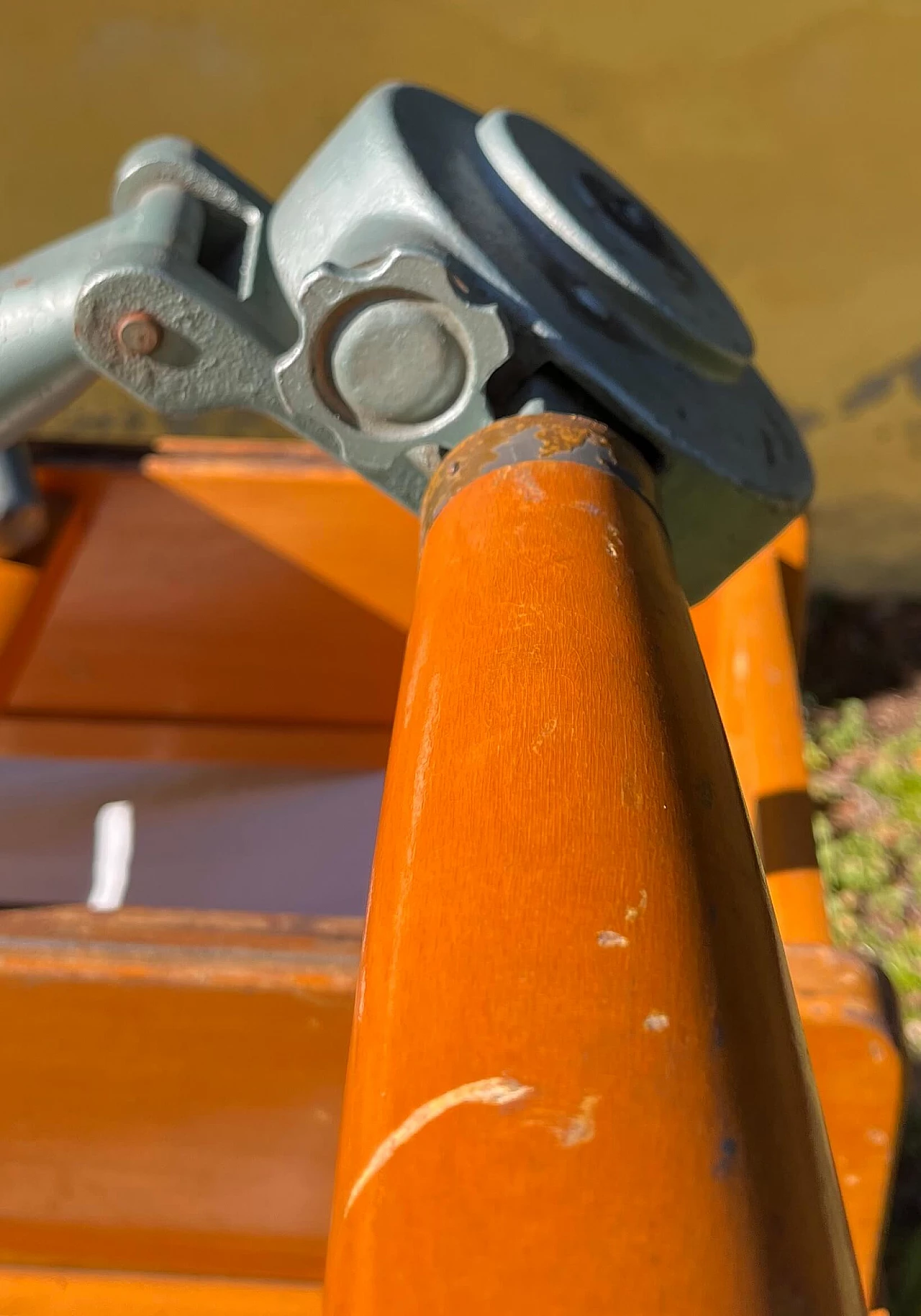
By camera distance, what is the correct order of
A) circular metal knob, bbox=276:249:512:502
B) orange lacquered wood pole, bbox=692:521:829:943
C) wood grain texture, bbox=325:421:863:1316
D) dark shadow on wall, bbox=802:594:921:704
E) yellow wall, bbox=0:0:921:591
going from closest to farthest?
wood grain texture, bbox=325:421:863:1316 < circular metal knob, bbox=276:249:512:502 < orange lacquered wood pole, bbox=692:521:829:943 < yellow wall, bbox=0:0:921:591 < dark shadow on wall, bbox=802:594:921:704

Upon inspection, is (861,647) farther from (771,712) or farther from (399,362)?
(399,362)

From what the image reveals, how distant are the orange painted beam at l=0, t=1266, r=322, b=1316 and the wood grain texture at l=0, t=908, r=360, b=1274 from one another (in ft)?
0.03

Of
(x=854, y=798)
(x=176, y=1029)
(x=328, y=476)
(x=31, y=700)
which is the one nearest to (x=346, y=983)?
(x=176, y=1029)

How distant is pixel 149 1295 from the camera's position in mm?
477

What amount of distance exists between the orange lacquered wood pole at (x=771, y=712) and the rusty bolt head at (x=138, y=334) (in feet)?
0.97

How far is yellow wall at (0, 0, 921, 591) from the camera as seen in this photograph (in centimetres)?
99

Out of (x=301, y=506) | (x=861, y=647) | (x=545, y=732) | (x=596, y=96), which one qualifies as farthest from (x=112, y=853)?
(x=861, y=647)

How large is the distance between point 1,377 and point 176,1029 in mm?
262

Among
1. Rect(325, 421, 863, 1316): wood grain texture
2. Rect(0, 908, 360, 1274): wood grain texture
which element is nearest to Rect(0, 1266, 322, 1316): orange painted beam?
Rect(0, 908, 360, 1274): wood grain texture

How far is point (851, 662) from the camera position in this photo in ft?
4.45

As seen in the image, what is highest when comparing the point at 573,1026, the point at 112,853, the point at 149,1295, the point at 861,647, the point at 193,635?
the point at 861,647

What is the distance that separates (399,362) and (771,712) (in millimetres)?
345

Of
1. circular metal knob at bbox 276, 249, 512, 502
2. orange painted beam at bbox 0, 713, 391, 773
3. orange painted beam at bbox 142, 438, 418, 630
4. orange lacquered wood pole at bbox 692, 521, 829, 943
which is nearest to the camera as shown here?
circular metal knob at bbox 276, 249, 512, 502

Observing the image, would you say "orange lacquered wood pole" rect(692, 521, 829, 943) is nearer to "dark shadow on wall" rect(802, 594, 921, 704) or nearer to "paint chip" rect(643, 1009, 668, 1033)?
"paint chip" rect(643, 1009, 668, 1033)
